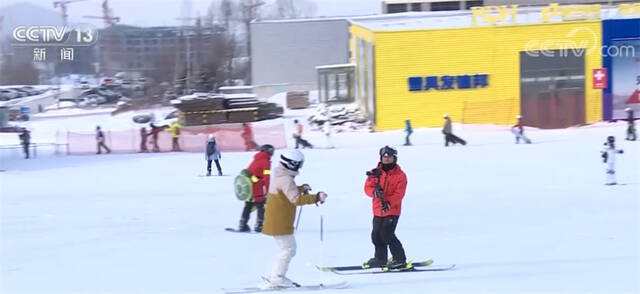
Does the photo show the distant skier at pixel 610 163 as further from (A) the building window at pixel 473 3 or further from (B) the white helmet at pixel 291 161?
(A) the building window at pixel 473 3

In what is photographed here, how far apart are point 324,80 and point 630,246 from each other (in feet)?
127

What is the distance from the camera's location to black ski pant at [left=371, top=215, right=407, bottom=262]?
9195mm

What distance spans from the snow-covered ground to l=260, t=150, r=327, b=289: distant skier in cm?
72

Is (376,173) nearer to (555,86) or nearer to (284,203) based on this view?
(284,203)

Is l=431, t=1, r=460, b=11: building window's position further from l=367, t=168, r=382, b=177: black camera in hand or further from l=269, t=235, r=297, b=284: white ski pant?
l=269, t=235, r=297, b=284: white ski pant

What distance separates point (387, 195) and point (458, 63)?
105 feet

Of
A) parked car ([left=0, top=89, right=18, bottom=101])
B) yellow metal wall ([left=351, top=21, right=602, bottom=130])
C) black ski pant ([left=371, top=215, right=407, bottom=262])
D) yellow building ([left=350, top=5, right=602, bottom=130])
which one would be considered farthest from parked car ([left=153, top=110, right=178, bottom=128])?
black ski pant ([left=371, top=215, right=407, bottom=262])

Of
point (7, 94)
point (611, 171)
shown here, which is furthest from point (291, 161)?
point (7, 94)

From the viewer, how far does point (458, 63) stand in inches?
1590

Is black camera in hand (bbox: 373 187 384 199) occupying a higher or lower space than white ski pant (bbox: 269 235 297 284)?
higher

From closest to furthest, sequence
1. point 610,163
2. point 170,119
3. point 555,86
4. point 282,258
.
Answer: point 282,258
point 610,163
point 555,86
point 170,119

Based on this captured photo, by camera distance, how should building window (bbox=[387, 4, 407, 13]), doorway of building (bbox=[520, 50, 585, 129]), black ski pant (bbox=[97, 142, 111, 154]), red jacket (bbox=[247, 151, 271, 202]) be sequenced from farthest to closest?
building window (bbox=[387, 4, 407, 13]) < doorway of building (bbox=[520, 50, 585, 129]) < black ski pant (bbox=[97, 142, 111, 154]) < red jacket (bbox=[247, 151, 271, 202])

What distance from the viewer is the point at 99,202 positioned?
17.6 meters

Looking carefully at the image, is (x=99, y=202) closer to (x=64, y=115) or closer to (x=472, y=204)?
(x=472, y=204)
